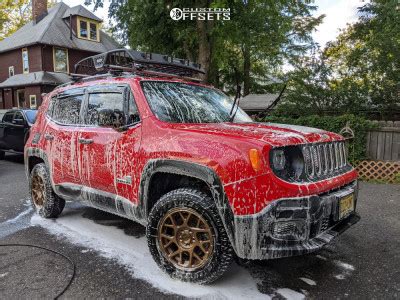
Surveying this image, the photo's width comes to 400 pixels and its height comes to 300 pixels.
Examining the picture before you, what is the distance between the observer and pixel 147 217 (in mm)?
3492

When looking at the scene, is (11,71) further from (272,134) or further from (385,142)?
(272,134)

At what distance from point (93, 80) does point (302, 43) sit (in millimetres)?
23358

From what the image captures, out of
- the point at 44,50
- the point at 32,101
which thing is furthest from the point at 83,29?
the point at 32,101

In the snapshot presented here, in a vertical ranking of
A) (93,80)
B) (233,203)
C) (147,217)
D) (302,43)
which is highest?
(302,43)

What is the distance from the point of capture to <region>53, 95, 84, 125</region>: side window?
4.43 m

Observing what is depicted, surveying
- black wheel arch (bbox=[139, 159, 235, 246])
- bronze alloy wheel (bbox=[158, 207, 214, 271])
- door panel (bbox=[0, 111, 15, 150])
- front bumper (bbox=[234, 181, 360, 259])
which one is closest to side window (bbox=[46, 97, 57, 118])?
black wheel arch (bbox=[139, 159, 235, 246])

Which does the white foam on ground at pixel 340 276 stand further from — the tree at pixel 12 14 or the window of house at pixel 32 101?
the tree at pixel 12 14

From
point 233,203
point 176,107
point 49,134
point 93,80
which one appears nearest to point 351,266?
point 233,203

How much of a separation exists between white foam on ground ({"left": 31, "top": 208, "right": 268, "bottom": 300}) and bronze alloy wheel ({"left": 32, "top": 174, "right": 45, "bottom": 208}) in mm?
246

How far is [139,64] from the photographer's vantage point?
13.2 ft

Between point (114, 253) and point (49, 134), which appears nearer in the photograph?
point (114, 253)

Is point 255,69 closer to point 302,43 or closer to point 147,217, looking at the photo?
point 302,43

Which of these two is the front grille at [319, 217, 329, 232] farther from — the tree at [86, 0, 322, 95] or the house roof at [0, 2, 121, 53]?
the house roof at [0, 2, 121, 53]

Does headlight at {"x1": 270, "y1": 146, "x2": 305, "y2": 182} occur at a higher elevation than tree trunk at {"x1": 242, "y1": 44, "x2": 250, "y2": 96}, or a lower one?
lower
